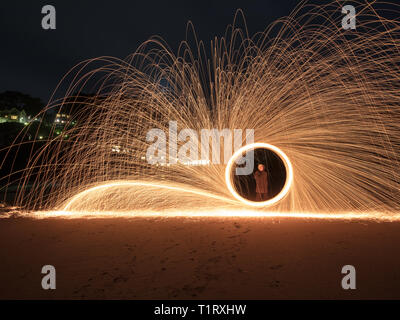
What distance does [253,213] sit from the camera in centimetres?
619

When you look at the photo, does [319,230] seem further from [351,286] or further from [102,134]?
[102,134]

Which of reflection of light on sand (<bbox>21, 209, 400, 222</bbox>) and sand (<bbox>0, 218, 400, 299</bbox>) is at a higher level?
reflection of light on sand (<bbox>21, 209, 400, 222</bbox>)

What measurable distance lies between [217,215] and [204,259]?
222cm

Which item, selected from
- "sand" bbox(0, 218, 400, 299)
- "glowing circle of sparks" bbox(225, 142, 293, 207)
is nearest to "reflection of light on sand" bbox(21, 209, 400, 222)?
"glowing circle of sparks" bbox(225, 142, 293, 207)

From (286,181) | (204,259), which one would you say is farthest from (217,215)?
(204,259)

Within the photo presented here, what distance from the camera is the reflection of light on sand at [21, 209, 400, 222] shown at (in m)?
5.63

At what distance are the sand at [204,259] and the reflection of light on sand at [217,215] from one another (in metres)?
0.48

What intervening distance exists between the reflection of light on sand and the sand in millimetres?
485

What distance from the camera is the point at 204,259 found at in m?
3.86

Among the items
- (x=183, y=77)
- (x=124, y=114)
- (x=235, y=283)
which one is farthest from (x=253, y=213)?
(x=124, y=114)

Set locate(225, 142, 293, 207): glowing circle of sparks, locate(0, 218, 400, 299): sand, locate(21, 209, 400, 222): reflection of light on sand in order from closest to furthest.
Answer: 1. locate(0, 218, 400, 299): sand
2. locate(21, 209, 400, 222): reflection of light on sand
3. locate(225, 142, 293, 207): glowing circle of sparks

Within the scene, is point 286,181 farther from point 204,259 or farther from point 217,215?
point 204,259

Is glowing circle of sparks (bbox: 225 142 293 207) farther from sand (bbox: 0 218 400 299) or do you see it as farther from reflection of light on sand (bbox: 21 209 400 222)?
sand (bbox: 0 218 400 299)

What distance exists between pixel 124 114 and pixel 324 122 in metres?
6.53
